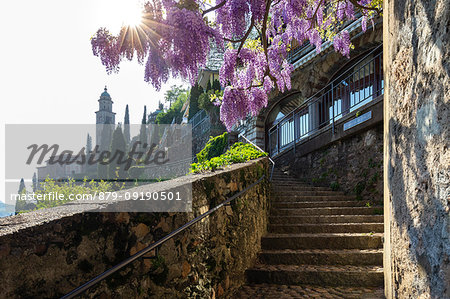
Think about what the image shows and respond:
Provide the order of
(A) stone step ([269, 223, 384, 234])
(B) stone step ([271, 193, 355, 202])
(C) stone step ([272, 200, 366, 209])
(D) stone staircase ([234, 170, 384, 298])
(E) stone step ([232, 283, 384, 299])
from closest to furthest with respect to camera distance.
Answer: (E) stone step ([232, 283, 384, 299]) < (D) stone staircase ([234, 170, 384, 298]) < (A) stone step ([269, 223, 384, 234]) < (C) stone step ([272, 200, 366, 209]) < (B) stone step ([271, 193, 355, 202])

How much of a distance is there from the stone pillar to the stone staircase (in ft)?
2.73

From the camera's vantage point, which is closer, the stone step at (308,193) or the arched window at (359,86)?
the stone step at (308,193)

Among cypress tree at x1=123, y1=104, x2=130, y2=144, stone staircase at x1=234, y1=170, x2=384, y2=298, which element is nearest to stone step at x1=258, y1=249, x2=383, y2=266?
stone staircase at x1=234, y1=170, x2=384, y2=298

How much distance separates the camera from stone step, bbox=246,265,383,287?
309 centimetres

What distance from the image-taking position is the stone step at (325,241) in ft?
12.2

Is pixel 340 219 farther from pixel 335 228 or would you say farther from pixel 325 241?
pixel 325 241

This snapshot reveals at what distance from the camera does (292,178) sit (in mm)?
7488

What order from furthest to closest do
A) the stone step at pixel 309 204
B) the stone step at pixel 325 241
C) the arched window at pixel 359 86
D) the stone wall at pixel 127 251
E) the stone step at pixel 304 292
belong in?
the arched window at pixel 359 86 < the stone step at pixel 309 204 < the stone step at pixel 325 241 < the stone step at pixel 304 292 < the stone wall at pixel 127 251

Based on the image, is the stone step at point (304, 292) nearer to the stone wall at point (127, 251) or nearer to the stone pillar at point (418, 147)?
the stone wall at point (127, 251)

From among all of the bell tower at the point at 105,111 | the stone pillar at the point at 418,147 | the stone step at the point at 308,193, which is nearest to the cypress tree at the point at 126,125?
the bell tower at the point at 105,111

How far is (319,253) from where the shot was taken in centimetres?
350

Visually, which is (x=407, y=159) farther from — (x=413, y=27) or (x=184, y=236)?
(x=184, y=236)

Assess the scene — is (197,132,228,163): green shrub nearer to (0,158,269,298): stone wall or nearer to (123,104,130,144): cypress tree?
(0,158,269,298): stone wall

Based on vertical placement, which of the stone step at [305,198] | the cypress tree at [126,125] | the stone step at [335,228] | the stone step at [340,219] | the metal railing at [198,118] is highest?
the cypress tree at [126,125]
